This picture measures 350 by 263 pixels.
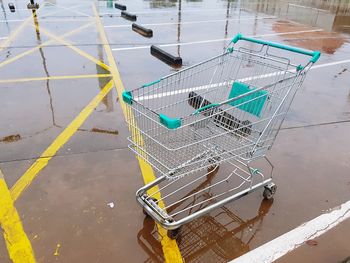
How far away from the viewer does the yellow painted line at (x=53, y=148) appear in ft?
9.78

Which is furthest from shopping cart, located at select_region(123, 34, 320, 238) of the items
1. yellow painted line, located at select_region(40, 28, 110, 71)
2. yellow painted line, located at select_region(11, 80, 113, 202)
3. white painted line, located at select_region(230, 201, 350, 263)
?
yellow painted line, located at select_region(40, 28, 110, 71)

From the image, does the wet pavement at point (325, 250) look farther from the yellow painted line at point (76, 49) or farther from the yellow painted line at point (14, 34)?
the yellow painted line at point (14, 34)

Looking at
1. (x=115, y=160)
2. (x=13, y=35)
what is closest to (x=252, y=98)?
(x=115, y=160)

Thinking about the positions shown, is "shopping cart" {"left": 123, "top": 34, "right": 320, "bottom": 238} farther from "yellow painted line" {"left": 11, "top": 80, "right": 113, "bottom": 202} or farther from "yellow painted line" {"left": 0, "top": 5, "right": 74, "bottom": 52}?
"yellow painted line" {"left": 0, "top": 5, "right": 74, "bottom": 52}

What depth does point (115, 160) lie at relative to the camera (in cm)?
340

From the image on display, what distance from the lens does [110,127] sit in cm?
403

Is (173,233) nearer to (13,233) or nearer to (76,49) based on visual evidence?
(13,233)

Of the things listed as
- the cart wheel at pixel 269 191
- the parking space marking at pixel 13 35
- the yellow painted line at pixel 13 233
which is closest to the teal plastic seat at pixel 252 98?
the cart wheel at pixel 269 191

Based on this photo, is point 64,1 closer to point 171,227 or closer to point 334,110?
point 334,110

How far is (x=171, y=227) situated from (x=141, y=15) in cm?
1015

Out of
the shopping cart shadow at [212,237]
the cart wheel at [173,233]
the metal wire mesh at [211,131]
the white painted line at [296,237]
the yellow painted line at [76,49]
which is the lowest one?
the shopping cart shadow at [212,237]

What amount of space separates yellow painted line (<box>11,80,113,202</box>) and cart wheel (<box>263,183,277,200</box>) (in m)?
2.27

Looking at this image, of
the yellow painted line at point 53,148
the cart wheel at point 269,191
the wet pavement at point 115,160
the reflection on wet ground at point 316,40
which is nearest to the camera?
the wet pavement at point 115,160

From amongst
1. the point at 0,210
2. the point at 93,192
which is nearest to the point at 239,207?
the point at 93,192
